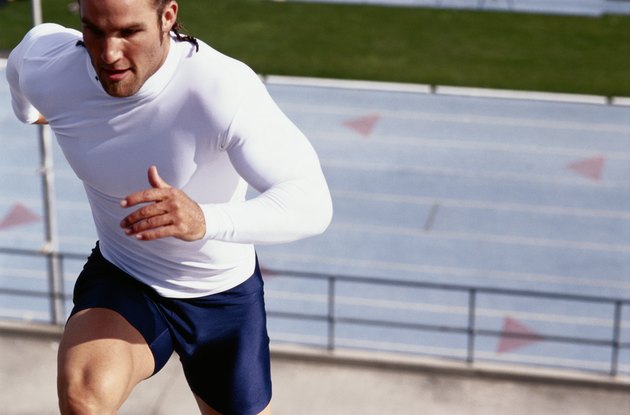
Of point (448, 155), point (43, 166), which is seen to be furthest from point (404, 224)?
point (43, 166)

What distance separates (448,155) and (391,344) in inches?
282

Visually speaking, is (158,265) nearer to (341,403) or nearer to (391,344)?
(341,403)

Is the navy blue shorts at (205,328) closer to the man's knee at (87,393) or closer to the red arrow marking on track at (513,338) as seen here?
the man's knee at (87,393)

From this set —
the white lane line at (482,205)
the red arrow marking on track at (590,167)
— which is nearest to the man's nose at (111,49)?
the white lane line at (482,205)

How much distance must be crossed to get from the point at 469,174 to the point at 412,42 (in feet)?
25.4

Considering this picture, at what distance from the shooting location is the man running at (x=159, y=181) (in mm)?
3768

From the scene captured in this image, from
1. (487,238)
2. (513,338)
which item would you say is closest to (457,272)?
(487,238)

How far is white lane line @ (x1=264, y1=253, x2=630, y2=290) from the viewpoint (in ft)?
55.9

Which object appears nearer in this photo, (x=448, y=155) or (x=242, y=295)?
(x=242, y=295)

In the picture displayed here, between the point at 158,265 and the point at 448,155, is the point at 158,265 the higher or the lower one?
the higher one

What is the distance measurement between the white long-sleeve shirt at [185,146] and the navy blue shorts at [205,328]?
0.09m

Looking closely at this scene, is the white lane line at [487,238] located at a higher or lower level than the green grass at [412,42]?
lower

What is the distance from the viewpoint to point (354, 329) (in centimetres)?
1529

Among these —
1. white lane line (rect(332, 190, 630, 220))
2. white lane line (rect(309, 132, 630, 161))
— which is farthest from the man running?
white lane line (rect(309, 132, 630, 161))
